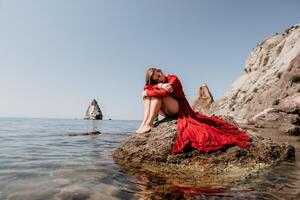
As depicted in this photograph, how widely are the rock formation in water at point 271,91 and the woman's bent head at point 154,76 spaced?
12.9m

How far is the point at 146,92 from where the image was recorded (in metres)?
6.32

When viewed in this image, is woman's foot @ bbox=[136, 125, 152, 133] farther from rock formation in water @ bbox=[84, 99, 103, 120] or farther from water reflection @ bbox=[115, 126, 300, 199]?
rock formation in water @ bbox=[84, 99, 103, 120]

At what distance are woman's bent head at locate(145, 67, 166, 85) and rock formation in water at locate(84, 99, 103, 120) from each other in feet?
309

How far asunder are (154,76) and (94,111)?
311 ft

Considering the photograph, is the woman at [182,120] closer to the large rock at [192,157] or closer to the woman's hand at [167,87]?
the woman's hand at [167,87]

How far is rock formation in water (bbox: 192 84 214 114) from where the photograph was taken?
54938 millimetres

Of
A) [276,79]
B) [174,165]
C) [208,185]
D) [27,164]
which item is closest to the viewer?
[208,185]

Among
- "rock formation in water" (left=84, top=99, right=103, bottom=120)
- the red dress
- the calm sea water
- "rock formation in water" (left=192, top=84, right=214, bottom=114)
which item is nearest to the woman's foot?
the red dress

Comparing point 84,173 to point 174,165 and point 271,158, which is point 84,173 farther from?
point 271,158

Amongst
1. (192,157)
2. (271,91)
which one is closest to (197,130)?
(192,157)

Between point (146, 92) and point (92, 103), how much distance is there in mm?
97715

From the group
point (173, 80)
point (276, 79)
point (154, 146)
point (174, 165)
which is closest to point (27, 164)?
point (154, 146)

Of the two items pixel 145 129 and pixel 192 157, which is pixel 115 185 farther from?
pixel 145 129

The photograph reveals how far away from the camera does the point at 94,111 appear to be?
324 feet
